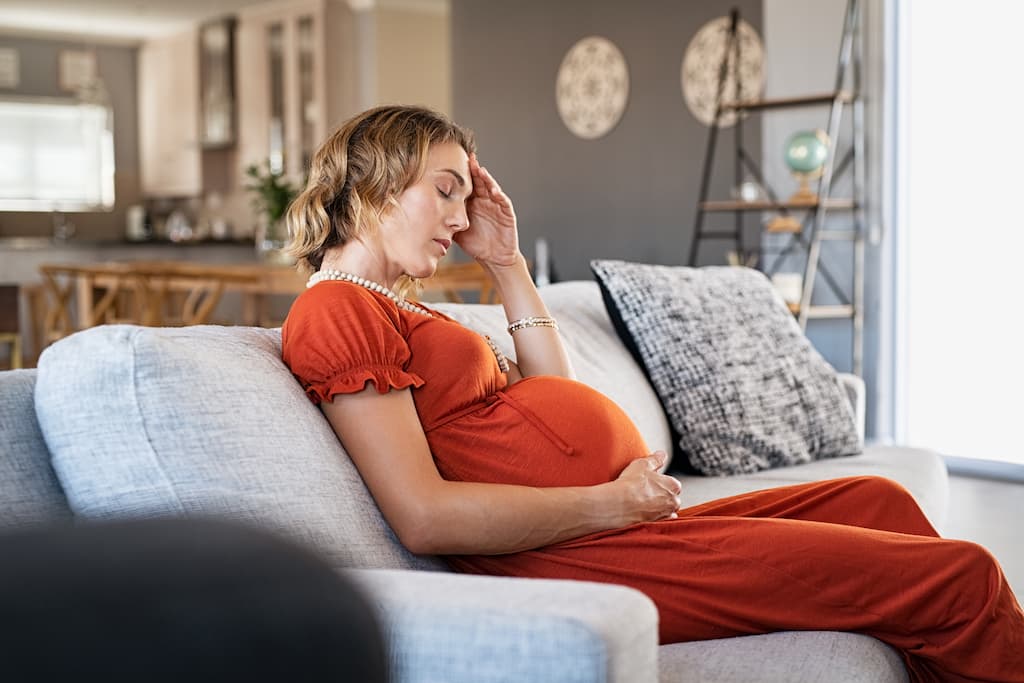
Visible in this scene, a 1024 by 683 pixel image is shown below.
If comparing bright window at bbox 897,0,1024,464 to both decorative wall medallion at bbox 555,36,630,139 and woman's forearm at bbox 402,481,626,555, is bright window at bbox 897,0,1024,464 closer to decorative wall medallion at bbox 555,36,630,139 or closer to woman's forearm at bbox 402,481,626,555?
decorative wall medallion at bbox 555,36,630,139

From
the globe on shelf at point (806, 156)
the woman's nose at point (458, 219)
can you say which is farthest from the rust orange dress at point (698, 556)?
the globe on shelf at point (806, 156)

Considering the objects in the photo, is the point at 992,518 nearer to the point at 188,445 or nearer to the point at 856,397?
the point at 856,397

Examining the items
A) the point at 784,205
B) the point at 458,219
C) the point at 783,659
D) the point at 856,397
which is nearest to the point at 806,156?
the point at 784,205

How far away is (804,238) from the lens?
219 inches

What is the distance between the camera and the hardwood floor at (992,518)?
342 cm

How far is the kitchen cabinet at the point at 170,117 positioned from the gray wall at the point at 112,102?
9 cm

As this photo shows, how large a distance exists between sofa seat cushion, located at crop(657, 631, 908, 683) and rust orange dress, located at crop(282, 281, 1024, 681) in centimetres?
2

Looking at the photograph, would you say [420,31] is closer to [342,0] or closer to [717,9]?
[342,0]

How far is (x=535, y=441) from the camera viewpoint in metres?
1.50

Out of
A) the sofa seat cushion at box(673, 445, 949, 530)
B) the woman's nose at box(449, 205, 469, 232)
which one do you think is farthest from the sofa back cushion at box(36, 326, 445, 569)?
the sofa seat cushion at box(673, 445, 949, 530)

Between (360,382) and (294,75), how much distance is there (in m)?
8.04

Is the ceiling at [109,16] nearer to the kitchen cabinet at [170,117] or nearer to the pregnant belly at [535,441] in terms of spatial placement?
the kitchen cabinet at [170,117]

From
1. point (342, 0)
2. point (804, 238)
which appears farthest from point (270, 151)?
point (804, 238)

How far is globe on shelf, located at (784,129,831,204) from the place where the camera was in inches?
203
